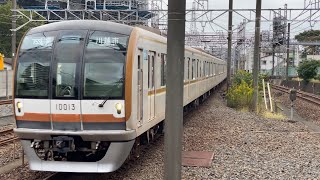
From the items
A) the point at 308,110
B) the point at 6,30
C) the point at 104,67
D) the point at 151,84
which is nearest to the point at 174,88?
the point at 104,67

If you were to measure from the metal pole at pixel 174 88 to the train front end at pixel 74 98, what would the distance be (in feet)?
5.35

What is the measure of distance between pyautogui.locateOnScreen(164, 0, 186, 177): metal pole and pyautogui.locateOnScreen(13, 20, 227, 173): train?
163 cm

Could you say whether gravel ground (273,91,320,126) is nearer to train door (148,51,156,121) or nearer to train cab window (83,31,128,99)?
train door (148,51,156,121)

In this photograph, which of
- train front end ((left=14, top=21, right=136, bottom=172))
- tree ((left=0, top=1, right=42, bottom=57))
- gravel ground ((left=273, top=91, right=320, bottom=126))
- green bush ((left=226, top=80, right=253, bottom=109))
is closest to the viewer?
train front end ((left=14, top=21, right=136, bottom=172))

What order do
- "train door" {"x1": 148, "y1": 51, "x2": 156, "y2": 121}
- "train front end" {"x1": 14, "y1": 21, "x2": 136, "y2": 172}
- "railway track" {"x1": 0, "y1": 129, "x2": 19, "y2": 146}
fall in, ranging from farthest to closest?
"railway track" {"x1": 0, "y1": 129, "x2": 19, "y2": 146} → "train door" {"x1": 148, "y1": 51, "x2": 156, "y2": 121} → "train front end" {"x1": 14, "y1": 21, "x2": 136, "y2": 172}

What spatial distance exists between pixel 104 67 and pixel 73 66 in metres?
0.49

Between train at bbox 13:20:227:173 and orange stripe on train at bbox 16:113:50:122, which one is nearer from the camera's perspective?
train at bbox 13:20:227:173

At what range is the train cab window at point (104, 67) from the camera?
23.7ft

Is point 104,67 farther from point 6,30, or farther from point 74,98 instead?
point 6,30

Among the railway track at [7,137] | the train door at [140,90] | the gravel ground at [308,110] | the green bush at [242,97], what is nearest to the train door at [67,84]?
the train door at [140,90]

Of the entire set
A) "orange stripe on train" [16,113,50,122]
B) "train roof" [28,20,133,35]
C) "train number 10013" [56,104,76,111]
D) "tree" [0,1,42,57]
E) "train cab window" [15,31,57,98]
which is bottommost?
"orange stripe on train" [16,113,50,122]

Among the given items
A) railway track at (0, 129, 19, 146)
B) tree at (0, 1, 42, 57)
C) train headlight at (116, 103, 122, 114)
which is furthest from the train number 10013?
tree at (0, 1, 42, 57)

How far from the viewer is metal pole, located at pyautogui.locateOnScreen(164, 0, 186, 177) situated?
5.45m

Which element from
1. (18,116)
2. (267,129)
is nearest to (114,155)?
(18,116)
